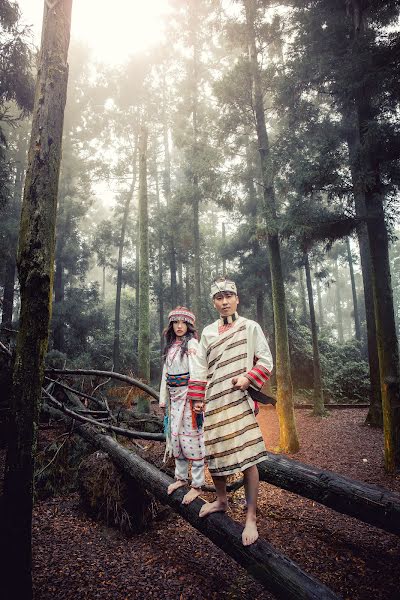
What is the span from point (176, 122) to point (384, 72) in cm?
1262

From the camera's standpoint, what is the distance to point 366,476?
6.69 metres

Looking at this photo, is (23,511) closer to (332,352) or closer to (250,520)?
(250,520)

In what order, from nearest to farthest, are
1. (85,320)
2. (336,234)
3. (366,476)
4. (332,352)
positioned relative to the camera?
1. (366,476)
2. (336,234)
3. (85,320)
4. (332,352)

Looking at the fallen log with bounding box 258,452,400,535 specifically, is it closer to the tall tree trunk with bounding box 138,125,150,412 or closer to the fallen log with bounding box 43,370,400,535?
the fallen log with bounding box 43,370,400,535

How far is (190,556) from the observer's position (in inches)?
158

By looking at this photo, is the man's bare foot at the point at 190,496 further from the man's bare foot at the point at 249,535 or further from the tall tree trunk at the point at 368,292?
the tall tree trunk at the point at 368,292

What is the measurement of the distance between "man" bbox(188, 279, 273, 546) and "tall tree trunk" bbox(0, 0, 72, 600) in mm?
1513

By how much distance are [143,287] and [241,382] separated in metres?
9.90

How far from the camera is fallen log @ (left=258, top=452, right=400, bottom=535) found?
340 cm

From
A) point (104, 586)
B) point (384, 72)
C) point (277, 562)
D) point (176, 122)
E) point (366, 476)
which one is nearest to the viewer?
point (277, 562)

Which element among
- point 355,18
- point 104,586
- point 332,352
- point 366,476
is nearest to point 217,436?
point 104,586

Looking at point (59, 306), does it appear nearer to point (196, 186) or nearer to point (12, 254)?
point (12, 254)

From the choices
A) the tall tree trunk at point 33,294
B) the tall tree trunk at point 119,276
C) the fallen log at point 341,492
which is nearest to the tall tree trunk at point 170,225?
the tall tree trunk at point 119,276

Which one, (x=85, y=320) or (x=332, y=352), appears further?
(x=332, y=352)
